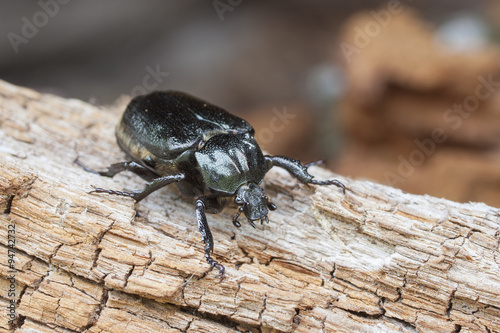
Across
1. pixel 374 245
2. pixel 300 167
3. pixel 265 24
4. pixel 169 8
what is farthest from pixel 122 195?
pixel 265 24

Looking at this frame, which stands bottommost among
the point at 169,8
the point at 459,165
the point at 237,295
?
the point at 237,295

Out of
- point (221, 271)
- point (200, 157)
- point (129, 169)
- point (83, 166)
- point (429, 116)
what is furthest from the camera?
point (429, 116)

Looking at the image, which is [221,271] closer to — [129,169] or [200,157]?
[200,157]

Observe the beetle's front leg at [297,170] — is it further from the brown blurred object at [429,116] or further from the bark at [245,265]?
the brown blurred object at [429,116]

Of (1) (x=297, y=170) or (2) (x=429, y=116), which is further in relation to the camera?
(2) (x=429, y=116)

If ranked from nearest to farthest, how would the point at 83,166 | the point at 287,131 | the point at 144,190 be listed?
1. the point at 144,190
2. the point at 83,166
3. the point at 287,131

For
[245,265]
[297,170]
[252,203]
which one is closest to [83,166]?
[252,203]

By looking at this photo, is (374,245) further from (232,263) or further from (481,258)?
(232,263)
